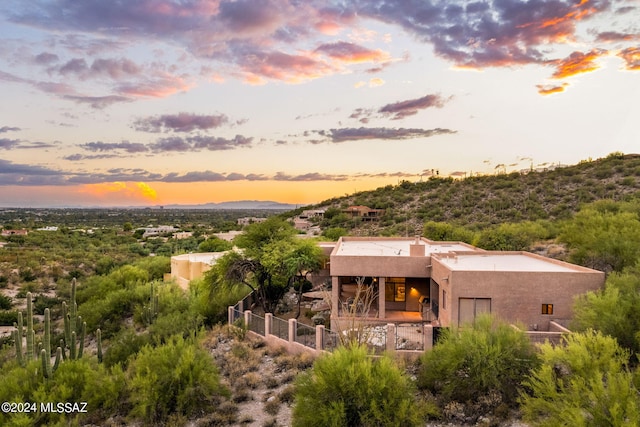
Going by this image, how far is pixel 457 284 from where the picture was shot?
1783 centimetres

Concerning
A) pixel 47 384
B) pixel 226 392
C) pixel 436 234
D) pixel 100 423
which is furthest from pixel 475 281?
pixel 436 234

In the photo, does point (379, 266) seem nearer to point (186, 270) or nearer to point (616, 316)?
point (616, 316)

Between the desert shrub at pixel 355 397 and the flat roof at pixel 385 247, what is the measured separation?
11.8m

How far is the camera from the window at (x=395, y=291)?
23027 millimetres

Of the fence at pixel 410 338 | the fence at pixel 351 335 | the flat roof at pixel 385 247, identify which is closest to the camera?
the fence at pixel 351 335

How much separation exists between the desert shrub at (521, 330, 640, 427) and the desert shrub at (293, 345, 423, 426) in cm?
322

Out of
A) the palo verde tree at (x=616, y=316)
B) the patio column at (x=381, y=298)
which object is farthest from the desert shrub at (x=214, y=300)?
the palo verde tree at (x=616, y=316)

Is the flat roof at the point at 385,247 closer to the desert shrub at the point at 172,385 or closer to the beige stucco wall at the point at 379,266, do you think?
the beige stucco wall at the point at 379,266

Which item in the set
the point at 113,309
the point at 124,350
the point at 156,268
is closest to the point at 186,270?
the point at 113,309

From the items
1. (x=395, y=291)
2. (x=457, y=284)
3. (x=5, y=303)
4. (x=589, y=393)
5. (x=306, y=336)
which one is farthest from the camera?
(x=5, y=303)

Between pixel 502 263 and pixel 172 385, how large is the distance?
52.3 ft

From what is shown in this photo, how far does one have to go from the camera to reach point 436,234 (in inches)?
1581

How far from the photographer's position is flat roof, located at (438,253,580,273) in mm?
19156

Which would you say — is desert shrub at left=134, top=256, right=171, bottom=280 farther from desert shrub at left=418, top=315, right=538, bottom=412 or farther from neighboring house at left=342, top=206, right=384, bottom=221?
neighboring house at left=342, top=206, right=384, bottom=221
